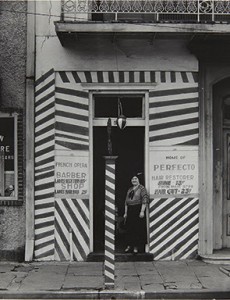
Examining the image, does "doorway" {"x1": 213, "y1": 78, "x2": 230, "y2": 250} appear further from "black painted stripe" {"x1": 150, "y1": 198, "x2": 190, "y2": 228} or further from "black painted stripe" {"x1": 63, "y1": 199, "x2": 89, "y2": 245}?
"black painted stripe" {"x1": 63, "y1": 199, "x2": 89, "y2": 245}

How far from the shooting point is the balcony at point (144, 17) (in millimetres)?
10844

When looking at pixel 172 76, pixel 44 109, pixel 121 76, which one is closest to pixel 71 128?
pixel 44 109

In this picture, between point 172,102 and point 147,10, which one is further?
point 172,102

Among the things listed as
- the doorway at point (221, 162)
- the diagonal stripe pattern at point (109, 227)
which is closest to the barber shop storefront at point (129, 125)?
the doorway at point (221, 162)

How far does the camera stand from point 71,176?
11.7 metres

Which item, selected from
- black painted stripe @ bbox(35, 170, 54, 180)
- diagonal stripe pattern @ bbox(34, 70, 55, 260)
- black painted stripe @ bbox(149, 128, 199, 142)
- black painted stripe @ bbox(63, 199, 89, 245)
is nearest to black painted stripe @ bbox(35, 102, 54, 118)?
diagonal stripe pattern @ bbox(34, 70, 55, 260)

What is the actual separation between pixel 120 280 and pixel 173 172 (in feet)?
9.87

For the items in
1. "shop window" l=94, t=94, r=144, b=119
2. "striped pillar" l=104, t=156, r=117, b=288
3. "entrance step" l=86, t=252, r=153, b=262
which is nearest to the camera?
"striped pillar" l=104, t=156, r=117, b=288

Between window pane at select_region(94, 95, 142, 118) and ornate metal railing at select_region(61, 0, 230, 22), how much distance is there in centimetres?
177

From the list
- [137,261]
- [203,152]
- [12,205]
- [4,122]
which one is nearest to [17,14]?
[4,122]

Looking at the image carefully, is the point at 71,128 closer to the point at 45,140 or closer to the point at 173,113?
the point at 45,140

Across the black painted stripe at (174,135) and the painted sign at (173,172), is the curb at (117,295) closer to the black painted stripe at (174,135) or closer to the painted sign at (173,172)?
the painted sign at (173,172)

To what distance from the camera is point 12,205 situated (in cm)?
1170

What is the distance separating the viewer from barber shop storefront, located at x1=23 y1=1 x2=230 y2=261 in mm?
11680
